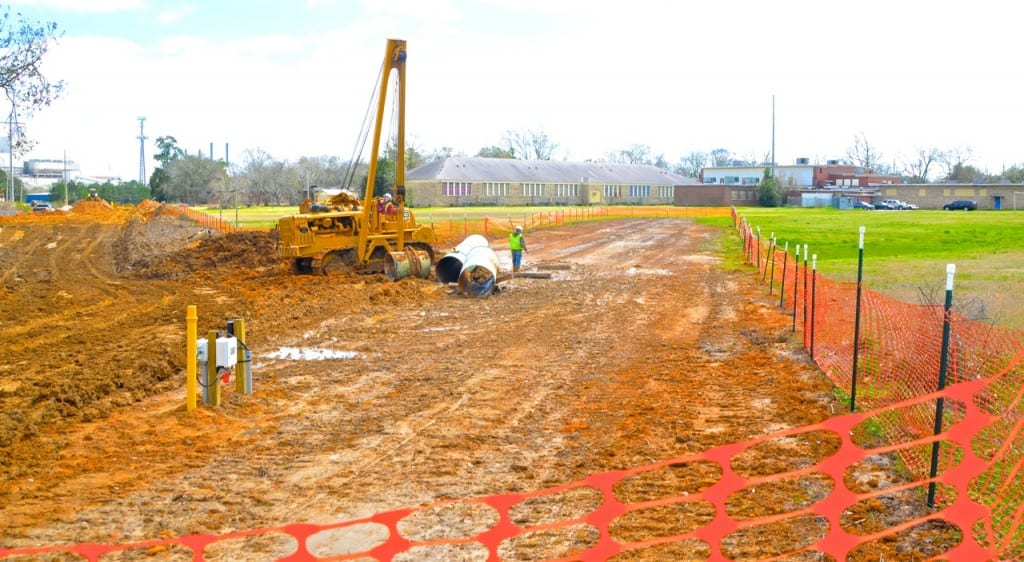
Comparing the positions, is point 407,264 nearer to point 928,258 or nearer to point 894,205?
point 928,258

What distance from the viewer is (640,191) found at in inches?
4872

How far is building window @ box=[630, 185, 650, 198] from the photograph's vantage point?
122812mm

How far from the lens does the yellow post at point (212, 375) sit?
10680 mm

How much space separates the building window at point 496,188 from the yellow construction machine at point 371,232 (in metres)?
79.5

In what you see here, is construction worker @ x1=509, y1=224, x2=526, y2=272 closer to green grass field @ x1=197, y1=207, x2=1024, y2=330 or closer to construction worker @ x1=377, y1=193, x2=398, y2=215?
construction worker @ x1=377, y1=193, x2=398, y2=215

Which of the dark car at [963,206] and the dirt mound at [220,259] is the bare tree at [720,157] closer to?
the dark car at [963,206]

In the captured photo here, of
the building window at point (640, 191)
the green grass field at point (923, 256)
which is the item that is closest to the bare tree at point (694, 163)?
the building window at point (640, 191)

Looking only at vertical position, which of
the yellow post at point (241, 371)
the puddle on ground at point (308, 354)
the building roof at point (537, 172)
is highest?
the building roof at point (537, 172)

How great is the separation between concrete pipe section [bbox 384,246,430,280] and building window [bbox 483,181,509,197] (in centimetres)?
8140

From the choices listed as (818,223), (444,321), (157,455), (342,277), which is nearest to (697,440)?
(157,455)

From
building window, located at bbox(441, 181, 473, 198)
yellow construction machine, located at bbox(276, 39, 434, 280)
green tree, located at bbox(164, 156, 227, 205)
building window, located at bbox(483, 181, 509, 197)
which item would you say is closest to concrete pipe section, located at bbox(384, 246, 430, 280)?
yellow construction machine, located at bbox(276, 39, 434, 280)

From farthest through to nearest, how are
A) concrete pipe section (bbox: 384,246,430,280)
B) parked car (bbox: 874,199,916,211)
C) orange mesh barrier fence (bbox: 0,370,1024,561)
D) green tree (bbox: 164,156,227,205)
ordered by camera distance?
green tree (bbox: 164,156,227,205), parked car (bbox: 874,199,916,211), concrete pipe section (bbox: 384,246,430,280), orange mesh barrier fence (bbox: 0,370,1024,561)

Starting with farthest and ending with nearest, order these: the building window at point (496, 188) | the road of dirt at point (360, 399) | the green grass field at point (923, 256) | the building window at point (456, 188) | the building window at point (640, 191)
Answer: the building window at point (640, 191) → the building window at point (496, 188) → the building window at point (456, 188) → the green grass field at point (923, 256) → the road of dirt at point (360, 399)

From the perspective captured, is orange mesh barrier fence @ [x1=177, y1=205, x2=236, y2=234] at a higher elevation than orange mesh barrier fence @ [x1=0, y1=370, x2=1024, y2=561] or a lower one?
higher
